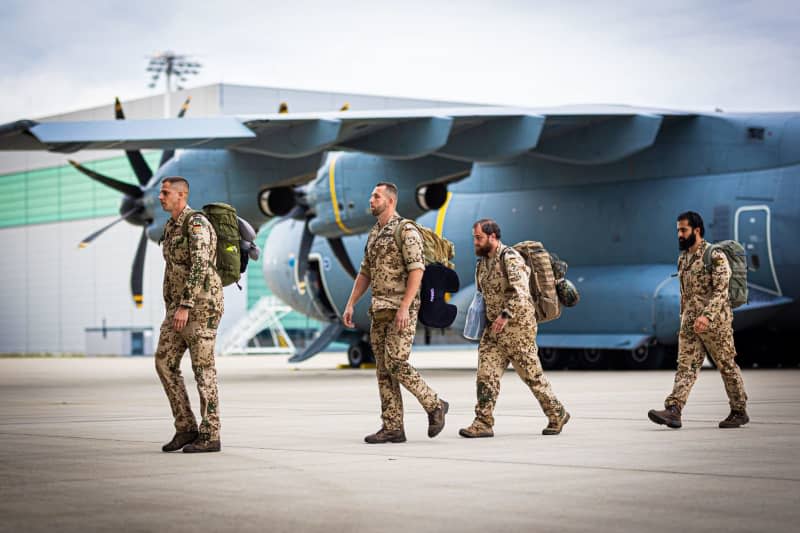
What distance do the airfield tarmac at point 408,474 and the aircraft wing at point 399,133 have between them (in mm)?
6155

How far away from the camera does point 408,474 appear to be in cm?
706

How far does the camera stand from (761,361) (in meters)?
22.7

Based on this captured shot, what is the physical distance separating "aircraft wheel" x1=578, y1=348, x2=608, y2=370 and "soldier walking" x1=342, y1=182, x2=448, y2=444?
14549 mm

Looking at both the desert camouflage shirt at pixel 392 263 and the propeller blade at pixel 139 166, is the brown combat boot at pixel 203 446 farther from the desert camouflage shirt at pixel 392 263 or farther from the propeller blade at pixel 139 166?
the propeller blade at pixel 139 166

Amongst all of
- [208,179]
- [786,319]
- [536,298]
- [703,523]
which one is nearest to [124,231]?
[208,179]

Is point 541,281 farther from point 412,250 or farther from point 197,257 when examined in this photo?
point 197,257

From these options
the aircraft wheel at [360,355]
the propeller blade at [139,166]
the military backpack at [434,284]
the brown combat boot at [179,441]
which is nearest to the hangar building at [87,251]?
the aircraft wheel at [360,355]

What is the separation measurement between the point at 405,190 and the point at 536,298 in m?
12.8

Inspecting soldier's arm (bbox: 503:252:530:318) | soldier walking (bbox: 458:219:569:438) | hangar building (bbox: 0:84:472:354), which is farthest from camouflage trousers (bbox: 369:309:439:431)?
hangar building (bbox: 0:84:472:354)

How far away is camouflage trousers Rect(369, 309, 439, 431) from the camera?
29.2ft

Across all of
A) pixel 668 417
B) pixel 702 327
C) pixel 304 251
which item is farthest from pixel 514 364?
pixel 304 251

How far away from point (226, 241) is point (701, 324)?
3.89m

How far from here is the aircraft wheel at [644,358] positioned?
22.7m

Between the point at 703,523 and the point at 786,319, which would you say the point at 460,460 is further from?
the point at 786,319
